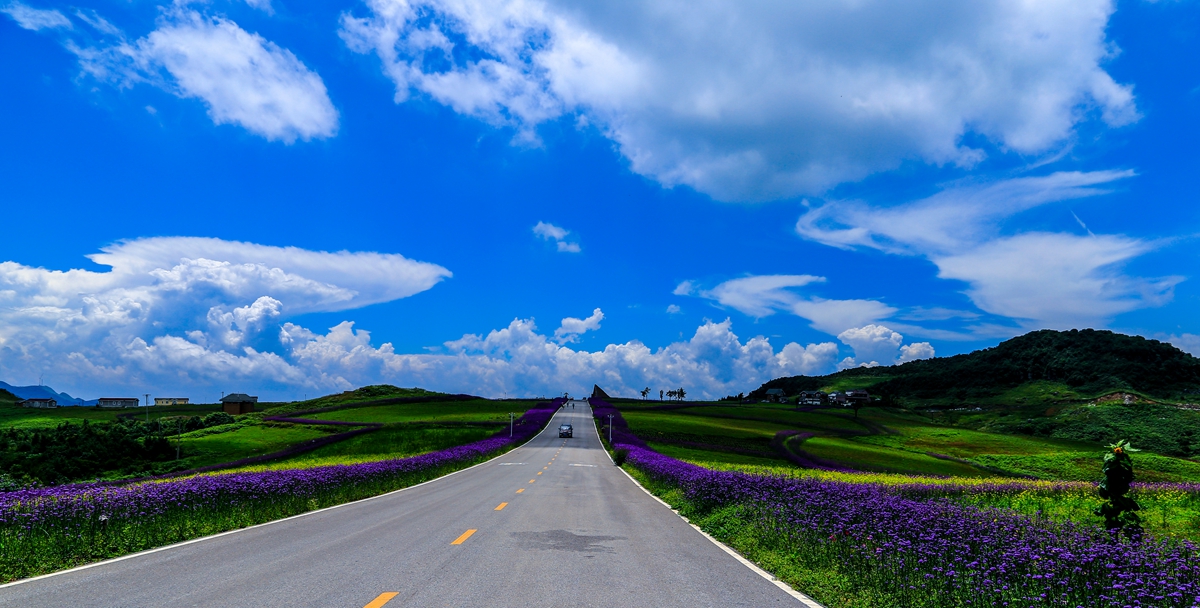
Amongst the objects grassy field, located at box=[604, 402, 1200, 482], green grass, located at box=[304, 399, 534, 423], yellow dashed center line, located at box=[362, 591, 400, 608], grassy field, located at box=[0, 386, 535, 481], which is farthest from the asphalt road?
green grass, located at box=[304, 399, 534, 423]

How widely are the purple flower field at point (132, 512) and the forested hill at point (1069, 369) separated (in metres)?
158

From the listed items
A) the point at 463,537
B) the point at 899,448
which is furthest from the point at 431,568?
the point at 899,448

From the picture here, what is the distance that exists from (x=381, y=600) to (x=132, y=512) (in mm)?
8469

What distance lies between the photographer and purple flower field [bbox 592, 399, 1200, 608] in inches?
250

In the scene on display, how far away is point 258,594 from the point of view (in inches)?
280

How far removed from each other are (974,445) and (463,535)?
79.7 m

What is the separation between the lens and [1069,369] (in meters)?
164

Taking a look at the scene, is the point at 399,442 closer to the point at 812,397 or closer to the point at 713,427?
the point at 713,427

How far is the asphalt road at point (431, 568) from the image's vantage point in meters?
7.04

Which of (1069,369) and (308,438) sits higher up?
(1069,369)

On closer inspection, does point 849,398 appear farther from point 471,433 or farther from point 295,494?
point 295,494

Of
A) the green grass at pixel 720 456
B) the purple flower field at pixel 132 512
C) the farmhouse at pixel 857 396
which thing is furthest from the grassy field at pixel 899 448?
the farmhouse at pixel 857 396

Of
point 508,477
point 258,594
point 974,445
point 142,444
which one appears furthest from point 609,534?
point 974,445

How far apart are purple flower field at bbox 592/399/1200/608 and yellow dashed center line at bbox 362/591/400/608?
590 cm
